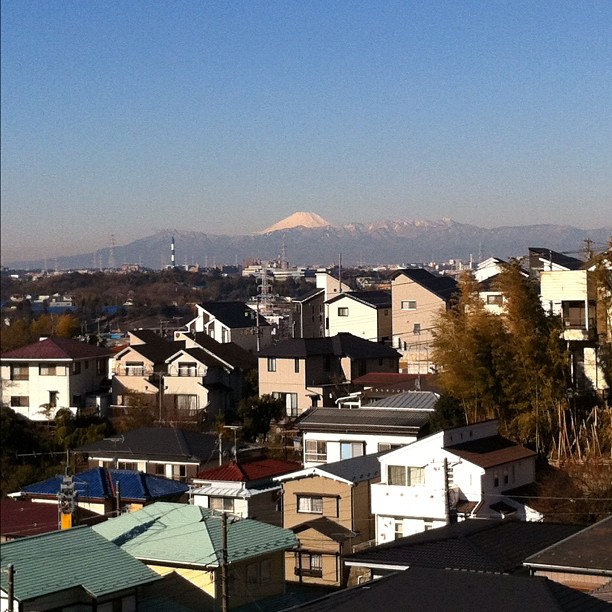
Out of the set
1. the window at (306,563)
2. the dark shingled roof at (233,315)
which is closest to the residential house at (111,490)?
the window at (306,563)

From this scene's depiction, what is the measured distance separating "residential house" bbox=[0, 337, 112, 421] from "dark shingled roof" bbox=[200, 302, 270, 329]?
4808 millimetres

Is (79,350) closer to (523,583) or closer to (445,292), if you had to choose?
(445,292)

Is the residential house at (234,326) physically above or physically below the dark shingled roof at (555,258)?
below

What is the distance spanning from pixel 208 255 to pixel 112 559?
69.0m

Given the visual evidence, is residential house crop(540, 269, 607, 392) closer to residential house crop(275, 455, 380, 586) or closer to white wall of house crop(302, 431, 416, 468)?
white wall of house crop(302, 431, 416, 468)

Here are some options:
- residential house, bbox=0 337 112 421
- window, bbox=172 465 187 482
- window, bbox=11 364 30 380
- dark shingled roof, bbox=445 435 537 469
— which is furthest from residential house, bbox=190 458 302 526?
window, bbox=11 364 30 380

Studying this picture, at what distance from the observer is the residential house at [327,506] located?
9.93 m

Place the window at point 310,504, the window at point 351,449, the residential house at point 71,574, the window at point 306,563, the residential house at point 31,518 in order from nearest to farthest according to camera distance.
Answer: the residential house at point 71,574 → the residential house at point 31,518 → the window at point 306,563 → the window at point 310,504 → the window at point 351,449

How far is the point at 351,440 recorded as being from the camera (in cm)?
1238

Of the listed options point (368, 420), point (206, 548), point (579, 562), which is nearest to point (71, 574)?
point (206, 548)

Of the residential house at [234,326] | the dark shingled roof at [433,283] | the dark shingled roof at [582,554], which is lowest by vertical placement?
the dark shingled roof at [582,554]

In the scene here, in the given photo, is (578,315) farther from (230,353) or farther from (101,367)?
(101,367)

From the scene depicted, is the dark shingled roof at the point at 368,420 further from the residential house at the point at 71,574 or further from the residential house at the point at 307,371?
the residential house at the point at 71,574

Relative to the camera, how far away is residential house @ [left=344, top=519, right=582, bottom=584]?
735 cm
